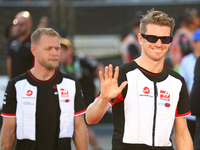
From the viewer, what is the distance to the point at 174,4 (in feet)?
36.0

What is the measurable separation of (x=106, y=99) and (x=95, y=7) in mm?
8132

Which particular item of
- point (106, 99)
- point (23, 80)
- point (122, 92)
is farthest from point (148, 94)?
point (23, 80)

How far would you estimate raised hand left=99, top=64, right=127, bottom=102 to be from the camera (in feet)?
10.2

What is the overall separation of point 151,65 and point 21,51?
3854mm

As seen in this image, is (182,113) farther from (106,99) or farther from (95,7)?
(95,7)

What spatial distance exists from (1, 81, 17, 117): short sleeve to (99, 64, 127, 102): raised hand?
138 cm

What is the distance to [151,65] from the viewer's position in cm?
348

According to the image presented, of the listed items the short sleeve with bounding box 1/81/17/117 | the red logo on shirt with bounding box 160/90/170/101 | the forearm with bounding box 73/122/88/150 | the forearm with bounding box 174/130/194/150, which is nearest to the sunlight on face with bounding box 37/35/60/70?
the short sleeve with bounding box 1/81/17/117

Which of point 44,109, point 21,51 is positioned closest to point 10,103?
point 44,109

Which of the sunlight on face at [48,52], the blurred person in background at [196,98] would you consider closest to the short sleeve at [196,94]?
the blurred person in background at [196,98]

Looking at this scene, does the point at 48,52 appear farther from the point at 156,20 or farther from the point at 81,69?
the point at 81,69

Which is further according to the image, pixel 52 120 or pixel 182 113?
pixel 52 120

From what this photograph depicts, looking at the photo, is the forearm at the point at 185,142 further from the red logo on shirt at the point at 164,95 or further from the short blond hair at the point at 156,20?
the short blond hair at the point at 156,20

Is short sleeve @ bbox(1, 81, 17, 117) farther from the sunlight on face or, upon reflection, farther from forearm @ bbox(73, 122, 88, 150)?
forearm @ bbox(73, 122, 88, 150)
